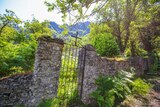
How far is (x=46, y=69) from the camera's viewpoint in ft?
18.2

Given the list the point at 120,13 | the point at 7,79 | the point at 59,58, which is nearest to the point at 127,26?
the point at 120,13

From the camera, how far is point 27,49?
26.7 ft

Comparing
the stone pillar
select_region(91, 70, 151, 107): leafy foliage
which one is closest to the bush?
select_region(91, 70, 151, 107): leafy foliage

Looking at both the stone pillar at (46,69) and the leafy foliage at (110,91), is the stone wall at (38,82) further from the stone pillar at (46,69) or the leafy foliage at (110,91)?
the leafy foliage at (110,91)

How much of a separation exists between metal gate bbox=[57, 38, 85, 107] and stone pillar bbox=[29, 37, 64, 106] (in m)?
0.86

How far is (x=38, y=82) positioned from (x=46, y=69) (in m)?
0.42

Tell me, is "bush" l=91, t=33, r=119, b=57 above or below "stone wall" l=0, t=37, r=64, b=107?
above

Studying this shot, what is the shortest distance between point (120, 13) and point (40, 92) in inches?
767

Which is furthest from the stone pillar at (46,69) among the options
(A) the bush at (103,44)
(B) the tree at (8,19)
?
(B) the tree at (8,19)

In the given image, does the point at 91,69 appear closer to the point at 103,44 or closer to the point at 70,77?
the point at 70,77

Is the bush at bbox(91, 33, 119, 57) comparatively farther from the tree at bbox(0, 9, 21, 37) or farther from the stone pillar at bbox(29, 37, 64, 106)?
the tree at bbox(0, 9, 21, 37)

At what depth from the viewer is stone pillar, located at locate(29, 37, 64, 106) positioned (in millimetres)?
5316

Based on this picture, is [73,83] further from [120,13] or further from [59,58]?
[120,13]

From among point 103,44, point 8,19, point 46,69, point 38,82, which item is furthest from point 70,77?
point 8,19
